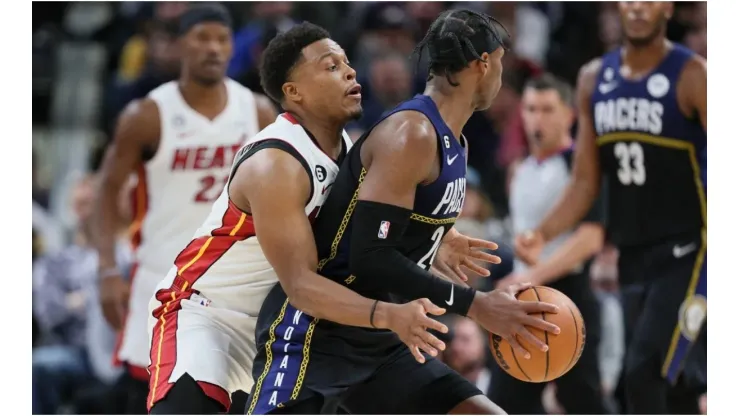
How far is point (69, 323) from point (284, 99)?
16.9 ft

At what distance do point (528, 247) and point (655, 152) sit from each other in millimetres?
816

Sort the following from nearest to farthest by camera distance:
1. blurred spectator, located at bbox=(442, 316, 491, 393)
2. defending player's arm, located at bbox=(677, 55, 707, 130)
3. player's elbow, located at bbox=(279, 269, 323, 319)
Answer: player's elbow, located at bbox=(279, 269, 323, 319) → defending player's arm, located at bbox=(677, 55, 707, 130) → blurred spectator, located at bbox=(442, 316, 491, 393)

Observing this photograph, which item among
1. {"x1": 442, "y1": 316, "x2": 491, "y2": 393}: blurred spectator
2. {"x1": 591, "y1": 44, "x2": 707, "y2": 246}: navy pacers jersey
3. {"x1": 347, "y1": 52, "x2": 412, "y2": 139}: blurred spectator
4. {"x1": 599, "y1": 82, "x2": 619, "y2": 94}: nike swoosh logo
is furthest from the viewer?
{"x1": 347, "y1": 52, "x2": 412, "y2": 139}: blurred spectator

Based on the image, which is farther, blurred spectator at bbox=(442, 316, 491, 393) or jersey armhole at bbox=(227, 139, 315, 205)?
blurred spectator at bbox=(442, 316, 491, 393)

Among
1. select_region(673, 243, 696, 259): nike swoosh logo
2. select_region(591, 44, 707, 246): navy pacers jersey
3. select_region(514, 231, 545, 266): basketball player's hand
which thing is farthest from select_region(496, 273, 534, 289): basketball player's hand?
select_region(673, 243, 696, 259): nike swoosh logo

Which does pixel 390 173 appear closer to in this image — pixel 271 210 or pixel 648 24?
pixel 271 210

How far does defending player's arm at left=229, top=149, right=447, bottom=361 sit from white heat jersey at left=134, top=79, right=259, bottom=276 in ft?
6.99

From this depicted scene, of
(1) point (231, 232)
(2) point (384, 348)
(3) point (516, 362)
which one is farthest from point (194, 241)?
(3) point (516, 362)

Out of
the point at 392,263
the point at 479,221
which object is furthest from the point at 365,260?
the point at 479,221

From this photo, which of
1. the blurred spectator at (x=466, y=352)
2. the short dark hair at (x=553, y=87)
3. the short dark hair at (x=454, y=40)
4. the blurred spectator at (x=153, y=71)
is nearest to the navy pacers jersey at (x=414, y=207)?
the short dark hair at (x=454, y=40)

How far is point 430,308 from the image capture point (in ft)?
11.5

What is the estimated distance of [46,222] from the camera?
10086 millimetres

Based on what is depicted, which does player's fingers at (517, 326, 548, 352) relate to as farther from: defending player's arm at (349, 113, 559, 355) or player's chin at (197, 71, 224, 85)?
player's chin at (197, 71, 224, 85)

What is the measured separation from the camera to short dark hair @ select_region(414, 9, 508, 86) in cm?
393
